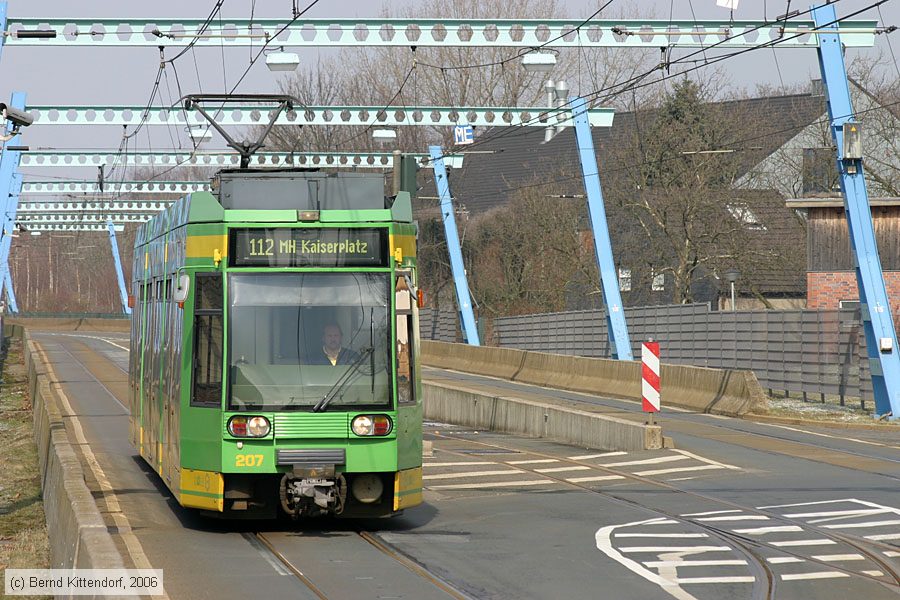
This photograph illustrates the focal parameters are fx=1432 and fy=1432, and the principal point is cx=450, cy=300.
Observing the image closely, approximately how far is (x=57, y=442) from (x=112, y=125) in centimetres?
2129

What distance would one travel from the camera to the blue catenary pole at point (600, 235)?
37688mm

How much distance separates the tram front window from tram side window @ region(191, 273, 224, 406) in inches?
5.1

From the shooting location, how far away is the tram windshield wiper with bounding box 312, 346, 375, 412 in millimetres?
12266

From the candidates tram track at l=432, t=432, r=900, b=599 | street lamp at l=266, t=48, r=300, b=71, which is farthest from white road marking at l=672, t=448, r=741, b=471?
street lamp at l=266, t=48, r=300, b=71

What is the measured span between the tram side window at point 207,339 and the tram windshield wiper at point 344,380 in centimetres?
90

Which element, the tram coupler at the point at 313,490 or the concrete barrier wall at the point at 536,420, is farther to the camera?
the concrete barrier wall at the point at 536,420

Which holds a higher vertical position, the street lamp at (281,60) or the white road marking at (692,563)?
the street lamp at (281,60)

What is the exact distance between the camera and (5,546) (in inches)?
524

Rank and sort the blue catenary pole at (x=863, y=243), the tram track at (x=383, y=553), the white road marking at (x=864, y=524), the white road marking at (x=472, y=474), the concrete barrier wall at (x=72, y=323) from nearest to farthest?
the tram track at (x=383, y=553), the white road marking at (x=864, y=524), the white road marking at (x=472, y=474), the blue catenary pole at (x=863, y=243), the concrete barrier wall at (x=72, y=323)

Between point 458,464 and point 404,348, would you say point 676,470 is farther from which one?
point 404,348

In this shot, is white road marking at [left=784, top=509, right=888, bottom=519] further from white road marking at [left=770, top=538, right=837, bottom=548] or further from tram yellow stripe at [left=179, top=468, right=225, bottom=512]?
tram yellow stripe at [left=179, top=468, right=225, bottom=512]

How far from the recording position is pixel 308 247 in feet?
41.7

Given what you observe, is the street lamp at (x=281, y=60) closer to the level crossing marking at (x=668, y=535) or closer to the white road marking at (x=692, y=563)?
the level crossing marking at (x=668, y=535)

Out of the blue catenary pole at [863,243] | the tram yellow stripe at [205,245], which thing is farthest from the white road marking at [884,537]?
the blue catenary pole at [863,243]
